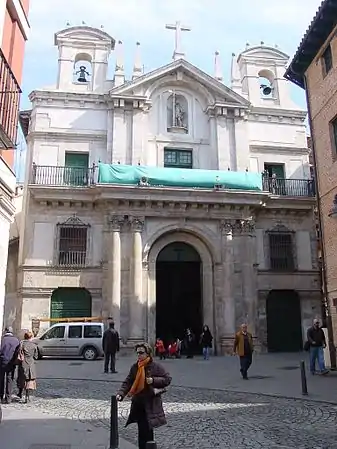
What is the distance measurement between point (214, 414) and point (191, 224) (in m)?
16.4

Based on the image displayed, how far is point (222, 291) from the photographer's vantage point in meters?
24.4

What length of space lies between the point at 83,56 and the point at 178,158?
868cm

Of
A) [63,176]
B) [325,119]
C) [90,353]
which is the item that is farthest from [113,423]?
[63,176]

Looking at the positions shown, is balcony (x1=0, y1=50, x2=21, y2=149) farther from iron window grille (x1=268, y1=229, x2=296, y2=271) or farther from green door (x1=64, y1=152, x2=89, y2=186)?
iron window grille (x1=268, y1=229, x2=296, y2=271)

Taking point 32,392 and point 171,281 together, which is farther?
point 171,281

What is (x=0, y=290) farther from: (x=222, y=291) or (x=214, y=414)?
(x=222, y=291)

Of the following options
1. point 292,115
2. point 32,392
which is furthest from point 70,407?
point 292,115

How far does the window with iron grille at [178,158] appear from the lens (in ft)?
89.0

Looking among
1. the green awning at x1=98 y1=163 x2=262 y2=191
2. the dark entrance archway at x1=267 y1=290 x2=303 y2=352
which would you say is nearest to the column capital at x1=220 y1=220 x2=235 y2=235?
the green awning at x1=98 y1=163 x2=262 y2=191

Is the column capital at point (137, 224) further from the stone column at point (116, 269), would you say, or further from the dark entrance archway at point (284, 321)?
the dark entrance archway at point (284, 321)

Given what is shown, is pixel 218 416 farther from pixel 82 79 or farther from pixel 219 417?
pixel 82 79

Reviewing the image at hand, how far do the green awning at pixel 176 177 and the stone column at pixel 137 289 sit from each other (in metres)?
2.18

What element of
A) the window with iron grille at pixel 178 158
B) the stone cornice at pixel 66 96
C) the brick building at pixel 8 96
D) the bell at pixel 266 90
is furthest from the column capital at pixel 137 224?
the brick building at pixel 8 96

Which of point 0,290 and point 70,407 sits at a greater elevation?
point 0,290
